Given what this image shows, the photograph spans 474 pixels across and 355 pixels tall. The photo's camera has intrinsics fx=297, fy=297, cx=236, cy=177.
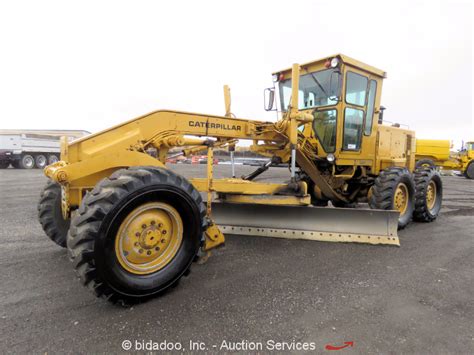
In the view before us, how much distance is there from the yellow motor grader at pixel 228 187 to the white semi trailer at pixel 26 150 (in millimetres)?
22591

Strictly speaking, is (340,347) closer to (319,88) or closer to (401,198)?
(401,198)

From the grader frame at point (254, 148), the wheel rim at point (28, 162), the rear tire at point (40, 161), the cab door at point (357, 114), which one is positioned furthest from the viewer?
the rear tire at point (40, 161)

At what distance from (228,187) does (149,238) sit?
183 centimetres

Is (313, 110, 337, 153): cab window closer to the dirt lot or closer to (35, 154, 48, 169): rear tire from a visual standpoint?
the dirt lot

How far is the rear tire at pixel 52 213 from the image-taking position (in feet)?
11.6

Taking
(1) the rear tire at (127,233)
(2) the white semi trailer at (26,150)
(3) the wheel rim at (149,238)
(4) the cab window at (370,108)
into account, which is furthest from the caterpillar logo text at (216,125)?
(2) the white semi trailer at (26,150)

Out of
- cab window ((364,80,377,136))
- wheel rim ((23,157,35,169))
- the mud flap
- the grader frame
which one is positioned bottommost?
wheel rim ((23,157,35,169))

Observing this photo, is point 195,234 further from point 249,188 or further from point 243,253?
point 249,188

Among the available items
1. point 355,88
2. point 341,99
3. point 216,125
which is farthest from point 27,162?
point 355,88

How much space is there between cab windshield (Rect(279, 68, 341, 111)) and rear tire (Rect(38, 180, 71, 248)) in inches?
155

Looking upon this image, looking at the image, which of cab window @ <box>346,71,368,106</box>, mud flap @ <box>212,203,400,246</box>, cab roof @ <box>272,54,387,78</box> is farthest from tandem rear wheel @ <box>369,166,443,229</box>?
cab roof @ <box>272,54,387,78</box>

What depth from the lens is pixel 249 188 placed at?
174 inches

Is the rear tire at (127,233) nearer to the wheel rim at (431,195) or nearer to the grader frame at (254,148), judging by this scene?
the grader frame at (254,148)

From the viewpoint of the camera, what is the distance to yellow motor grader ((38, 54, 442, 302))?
248 centimetres
